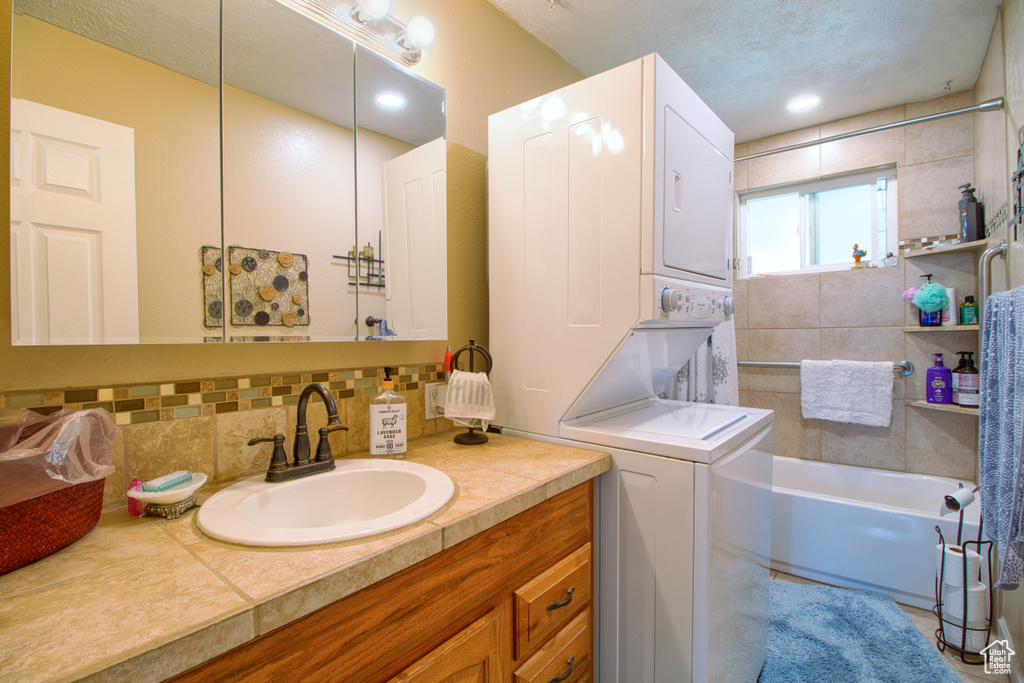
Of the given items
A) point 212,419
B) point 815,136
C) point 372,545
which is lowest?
point 372,545

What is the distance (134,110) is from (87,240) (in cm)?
29

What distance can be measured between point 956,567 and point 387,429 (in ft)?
7.73

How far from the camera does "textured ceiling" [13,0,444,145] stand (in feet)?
3.05

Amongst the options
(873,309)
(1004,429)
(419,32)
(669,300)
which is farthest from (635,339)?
(873,309)

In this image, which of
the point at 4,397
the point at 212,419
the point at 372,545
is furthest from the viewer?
the point at 212,419

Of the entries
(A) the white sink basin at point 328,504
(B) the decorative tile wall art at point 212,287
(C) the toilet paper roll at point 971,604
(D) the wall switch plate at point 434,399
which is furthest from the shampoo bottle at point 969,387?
(B) the decorative tile wall art at point 212,287

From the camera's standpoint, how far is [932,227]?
2.71m

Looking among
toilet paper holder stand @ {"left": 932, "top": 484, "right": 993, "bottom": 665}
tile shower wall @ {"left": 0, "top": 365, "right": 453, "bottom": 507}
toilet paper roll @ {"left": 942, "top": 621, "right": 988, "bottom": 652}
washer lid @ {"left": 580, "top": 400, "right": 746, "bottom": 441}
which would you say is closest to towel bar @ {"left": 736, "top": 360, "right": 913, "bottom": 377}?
toilet paper holder stand @ {"left": 932, "top": 484, "right": 993, "bottom": 665}

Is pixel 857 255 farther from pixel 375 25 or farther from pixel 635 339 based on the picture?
pixel 375 25

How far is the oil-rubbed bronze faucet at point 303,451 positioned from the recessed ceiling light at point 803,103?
10.1 ft

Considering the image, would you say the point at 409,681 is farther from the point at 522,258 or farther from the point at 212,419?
the point at 522,258

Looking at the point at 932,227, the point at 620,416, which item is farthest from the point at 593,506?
the point at 932,227

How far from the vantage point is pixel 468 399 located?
1423 millimetres

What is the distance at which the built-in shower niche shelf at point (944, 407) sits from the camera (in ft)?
7.96
